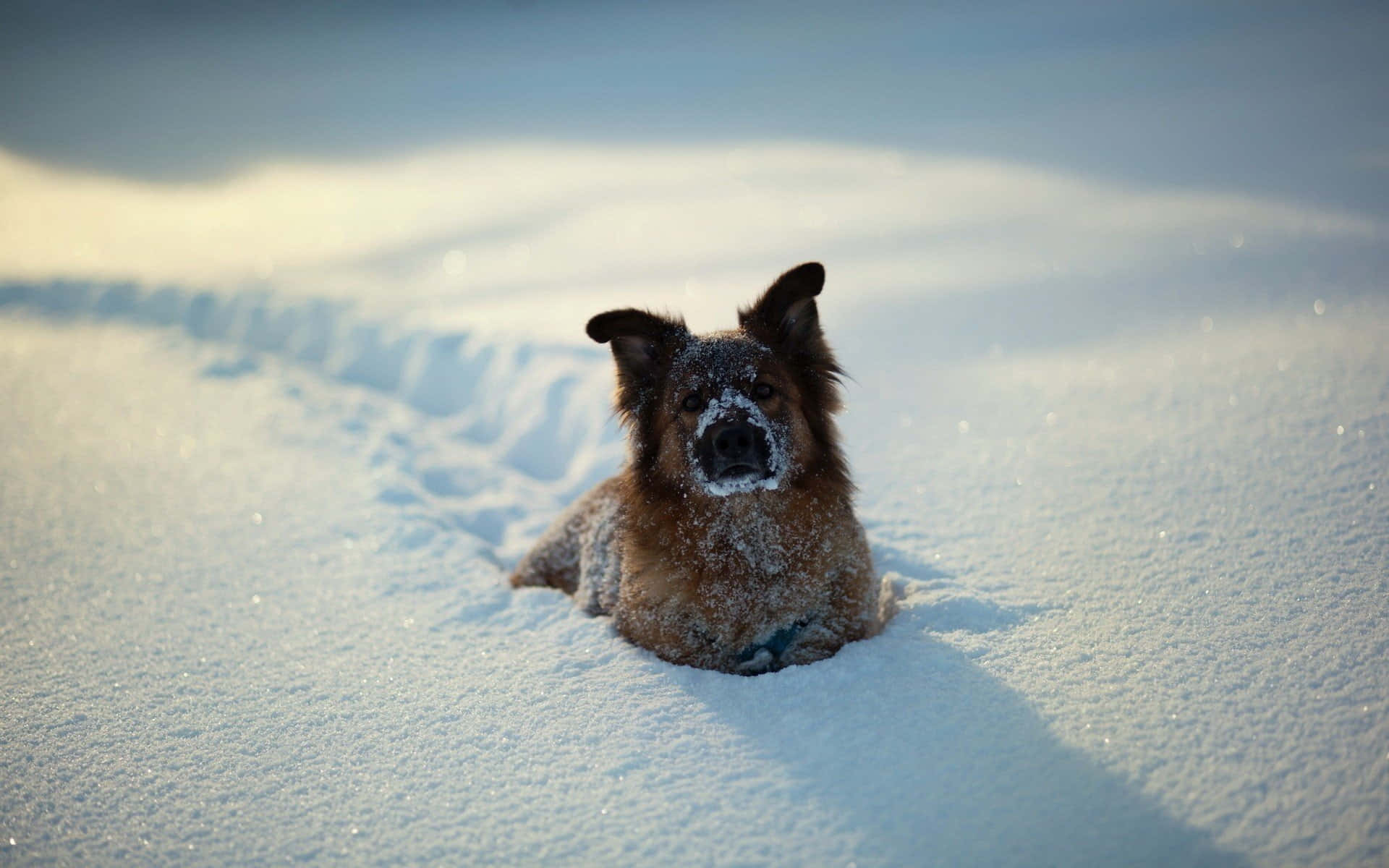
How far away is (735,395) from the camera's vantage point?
12.2 feet

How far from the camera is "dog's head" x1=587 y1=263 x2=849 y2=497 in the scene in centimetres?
357

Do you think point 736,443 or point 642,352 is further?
point 642,352

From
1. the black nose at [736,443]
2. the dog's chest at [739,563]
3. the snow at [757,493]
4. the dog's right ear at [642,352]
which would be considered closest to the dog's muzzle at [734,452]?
the black nose at [736,443]

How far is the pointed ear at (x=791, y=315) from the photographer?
12.8 ft

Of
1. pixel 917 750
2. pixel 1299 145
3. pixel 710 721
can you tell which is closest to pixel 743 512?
pixel 710 721

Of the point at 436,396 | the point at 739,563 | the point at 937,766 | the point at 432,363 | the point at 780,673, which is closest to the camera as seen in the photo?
the point at 937,766

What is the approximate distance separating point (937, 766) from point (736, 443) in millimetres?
1388

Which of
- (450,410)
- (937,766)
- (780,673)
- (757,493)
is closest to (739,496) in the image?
(757,493)

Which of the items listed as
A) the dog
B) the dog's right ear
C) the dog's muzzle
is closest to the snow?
the dog

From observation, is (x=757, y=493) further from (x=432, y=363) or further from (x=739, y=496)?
(x=432, y=363)

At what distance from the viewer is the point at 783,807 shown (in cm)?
267

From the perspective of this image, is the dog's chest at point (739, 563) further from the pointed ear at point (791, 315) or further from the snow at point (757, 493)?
the pointed ear at point (791, 315)

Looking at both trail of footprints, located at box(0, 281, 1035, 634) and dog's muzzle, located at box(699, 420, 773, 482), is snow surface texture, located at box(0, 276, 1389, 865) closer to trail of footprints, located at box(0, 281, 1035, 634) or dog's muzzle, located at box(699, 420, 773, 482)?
trail of footprints, located at box(0, 281, 1035, 634)

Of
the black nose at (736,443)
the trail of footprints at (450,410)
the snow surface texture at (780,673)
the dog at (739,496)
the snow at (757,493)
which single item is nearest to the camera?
the snow surface texture at (780,673)
